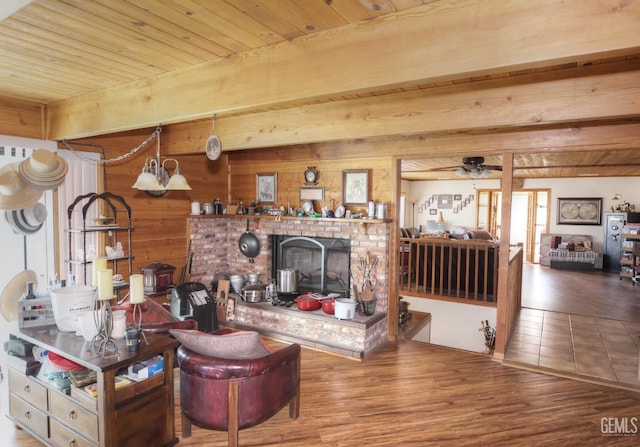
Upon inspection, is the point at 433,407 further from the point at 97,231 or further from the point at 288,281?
the point at 97,231

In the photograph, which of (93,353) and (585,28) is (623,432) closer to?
(585,28)

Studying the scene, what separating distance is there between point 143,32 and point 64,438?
253 cm

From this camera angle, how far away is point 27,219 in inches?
152

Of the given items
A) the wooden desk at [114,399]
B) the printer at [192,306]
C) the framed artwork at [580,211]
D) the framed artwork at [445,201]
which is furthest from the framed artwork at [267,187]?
the framed artwork at [580,211]

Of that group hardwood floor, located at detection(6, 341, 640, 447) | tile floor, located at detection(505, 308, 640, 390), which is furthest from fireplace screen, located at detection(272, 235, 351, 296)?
tile floor, located at detection(505, 308, 640, 390)

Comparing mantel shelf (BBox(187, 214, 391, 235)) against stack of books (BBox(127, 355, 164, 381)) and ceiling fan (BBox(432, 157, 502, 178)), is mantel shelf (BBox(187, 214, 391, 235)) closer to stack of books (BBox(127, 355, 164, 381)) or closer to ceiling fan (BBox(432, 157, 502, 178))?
ceiling fan (BBox(432, 157, 502, 178))

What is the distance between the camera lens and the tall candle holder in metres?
2.41

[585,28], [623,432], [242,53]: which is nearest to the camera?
[585,28]

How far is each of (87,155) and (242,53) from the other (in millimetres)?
3003

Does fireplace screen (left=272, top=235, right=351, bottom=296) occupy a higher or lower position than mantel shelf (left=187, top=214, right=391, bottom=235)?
lower

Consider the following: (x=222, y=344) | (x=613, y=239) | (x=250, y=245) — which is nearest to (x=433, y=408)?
(x=222, y=344)

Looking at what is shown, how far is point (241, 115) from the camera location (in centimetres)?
442

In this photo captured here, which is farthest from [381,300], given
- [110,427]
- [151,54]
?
[151,54]

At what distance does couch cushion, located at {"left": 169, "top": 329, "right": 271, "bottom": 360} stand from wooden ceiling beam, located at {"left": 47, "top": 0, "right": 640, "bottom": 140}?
1.49 meters
